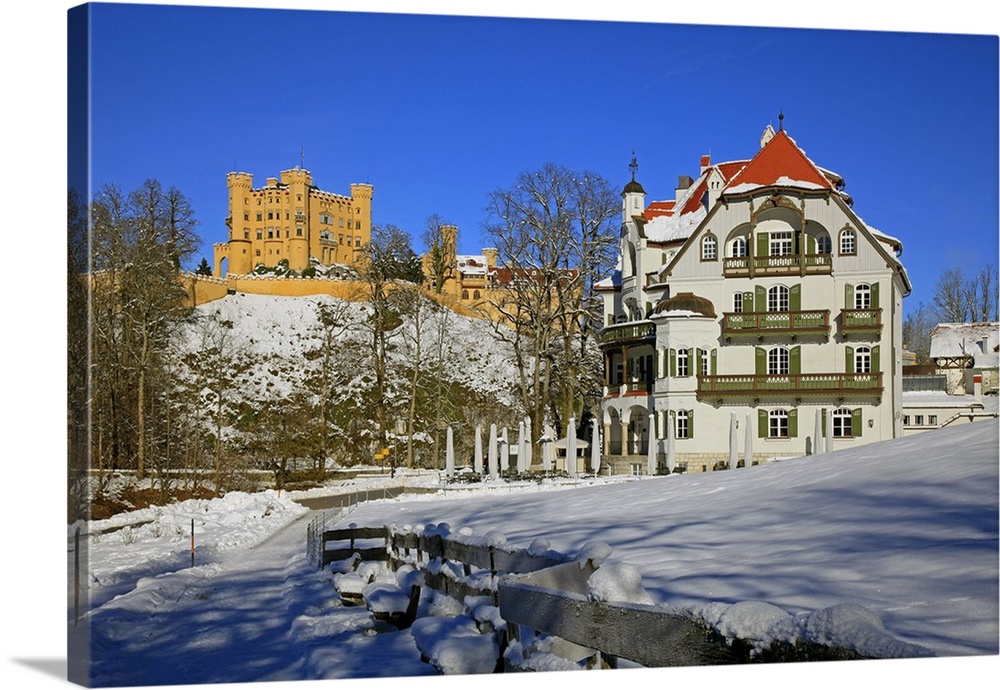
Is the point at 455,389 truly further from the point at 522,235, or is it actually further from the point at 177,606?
the point at 177,606

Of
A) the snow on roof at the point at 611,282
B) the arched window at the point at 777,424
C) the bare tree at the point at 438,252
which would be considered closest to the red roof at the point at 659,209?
the snow on roof at the point at 611,282

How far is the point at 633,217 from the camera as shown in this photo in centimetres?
2342

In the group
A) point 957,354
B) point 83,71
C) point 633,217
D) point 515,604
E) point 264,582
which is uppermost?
point 633,217

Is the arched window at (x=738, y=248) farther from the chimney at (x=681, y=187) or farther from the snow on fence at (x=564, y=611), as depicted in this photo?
the snow on fence at (x=564, y=611)

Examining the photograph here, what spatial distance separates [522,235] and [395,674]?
12550mm

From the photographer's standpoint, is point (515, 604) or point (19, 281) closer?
point (515, 604)

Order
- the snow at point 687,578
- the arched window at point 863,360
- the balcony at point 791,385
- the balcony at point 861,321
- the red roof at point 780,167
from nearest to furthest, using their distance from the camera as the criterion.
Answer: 1. the snow at point 687,578
2. the red roof at point 780,167
3. the balcony at point 791,385
4. the arched window at point 863,360
5. the balcony at point 861,321

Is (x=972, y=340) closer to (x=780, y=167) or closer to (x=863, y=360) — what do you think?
(x=780, y=167)

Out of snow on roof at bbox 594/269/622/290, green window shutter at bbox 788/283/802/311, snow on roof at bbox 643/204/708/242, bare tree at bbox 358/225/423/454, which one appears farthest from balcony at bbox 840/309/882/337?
snow on roof at bbox 594/269/622/290

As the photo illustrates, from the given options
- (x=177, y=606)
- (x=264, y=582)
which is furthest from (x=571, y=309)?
(x=177, y=606)

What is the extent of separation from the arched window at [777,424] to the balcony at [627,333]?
5.28 metres

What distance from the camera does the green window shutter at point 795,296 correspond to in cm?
1775

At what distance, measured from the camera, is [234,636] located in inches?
301

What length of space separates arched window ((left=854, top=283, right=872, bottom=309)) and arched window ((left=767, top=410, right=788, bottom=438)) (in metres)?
2.01
